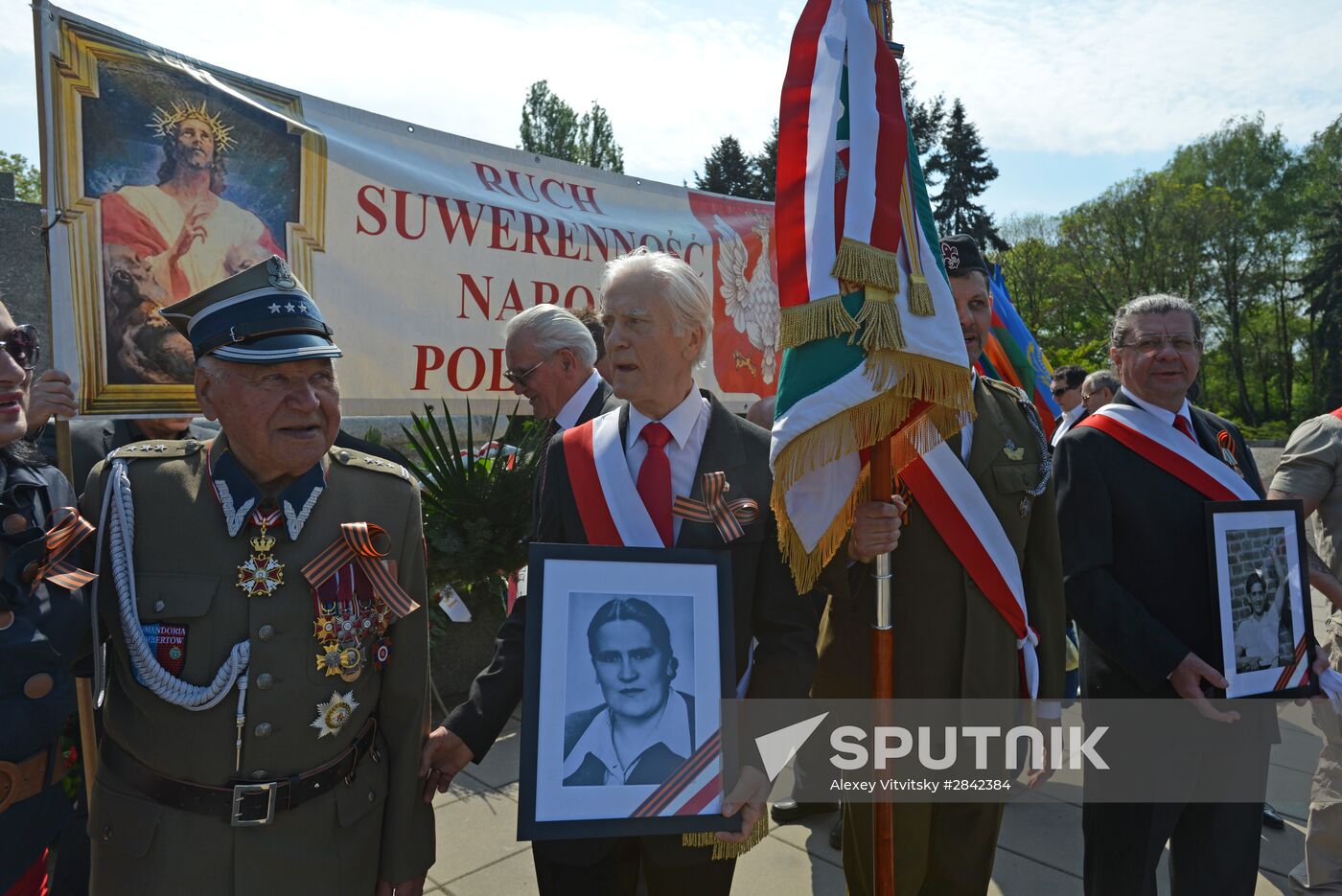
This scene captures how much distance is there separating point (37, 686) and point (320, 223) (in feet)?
11.4

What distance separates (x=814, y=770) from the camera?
149 inches

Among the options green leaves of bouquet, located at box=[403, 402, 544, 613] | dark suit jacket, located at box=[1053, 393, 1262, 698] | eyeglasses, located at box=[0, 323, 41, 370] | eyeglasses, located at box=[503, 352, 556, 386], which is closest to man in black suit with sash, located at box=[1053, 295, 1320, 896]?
dark suit jacket, located at box=[1053, 393, 1262, 698]

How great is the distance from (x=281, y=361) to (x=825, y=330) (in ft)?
4.31

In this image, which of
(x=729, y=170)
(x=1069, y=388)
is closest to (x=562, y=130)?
(x=729, y=170)

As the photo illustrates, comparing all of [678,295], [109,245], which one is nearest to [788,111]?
[678,295]

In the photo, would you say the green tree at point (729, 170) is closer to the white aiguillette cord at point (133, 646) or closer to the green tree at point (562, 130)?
the green tree at point (562, 130)

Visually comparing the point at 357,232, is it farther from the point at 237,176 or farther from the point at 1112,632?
the point at 1112,632

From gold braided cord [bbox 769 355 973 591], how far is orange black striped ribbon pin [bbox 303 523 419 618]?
94 centimetres

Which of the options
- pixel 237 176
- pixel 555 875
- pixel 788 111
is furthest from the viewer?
pixel 237 176

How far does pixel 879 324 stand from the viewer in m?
2.26

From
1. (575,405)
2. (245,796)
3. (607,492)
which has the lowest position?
(245,796)

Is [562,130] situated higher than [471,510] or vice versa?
[562,130]

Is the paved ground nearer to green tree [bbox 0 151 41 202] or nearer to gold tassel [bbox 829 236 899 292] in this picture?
gold tassel [bbox 829 236 899 292]

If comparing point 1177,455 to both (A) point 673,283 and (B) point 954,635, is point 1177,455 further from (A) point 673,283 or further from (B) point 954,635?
(A) point 673,283
